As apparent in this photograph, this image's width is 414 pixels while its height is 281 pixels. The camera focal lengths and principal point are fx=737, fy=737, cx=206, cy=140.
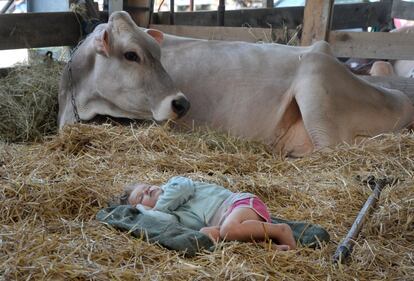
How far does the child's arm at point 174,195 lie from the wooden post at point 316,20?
3.79m

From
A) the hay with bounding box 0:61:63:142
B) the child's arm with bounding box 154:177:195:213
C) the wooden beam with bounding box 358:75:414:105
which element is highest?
the wooden beam with bounding box 358:75:414:105

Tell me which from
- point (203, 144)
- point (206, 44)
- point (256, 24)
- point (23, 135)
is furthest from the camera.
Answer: point (256, 24)

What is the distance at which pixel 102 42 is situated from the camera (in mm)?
6055

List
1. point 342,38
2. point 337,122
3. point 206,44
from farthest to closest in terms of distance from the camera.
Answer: point 342,38 < point 206,44 < point 337,122

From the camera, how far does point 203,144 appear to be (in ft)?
18.4

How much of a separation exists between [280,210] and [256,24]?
240 inches

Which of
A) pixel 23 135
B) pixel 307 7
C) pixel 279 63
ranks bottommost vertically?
pixel 23 135

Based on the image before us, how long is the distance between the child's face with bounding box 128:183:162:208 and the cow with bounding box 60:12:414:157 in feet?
7.12

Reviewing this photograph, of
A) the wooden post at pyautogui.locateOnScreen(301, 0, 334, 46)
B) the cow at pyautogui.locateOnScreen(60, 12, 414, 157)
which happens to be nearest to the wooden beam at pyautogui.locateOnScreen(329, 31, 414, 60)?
the wooden post at pyautogui.locateOnScreen(301, 0, 334, 46)

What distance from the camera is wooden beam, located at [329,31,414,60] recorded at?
714 cm

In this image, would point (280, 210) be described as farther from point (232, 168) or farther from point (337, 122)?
point (337, 122)

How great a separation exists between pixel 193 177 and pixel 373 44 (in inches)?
133

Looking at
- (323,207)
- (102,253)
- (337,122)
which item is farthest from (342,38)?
(102,253)

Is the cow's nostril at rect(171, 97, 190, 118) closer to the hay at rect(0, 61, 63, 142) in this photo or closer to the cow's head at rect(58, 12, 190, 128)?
the cow's head at rect(58, 12, 190, 128)
